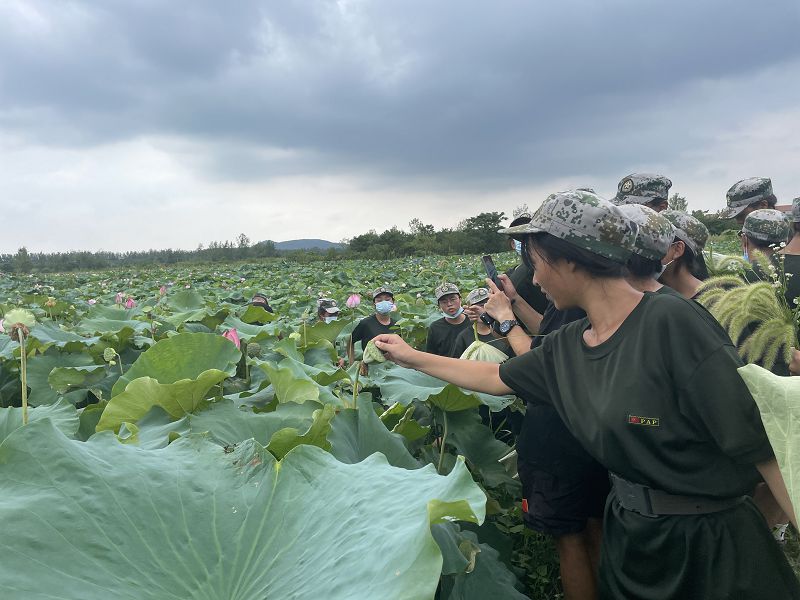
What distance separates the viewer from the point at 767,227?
2.95 m

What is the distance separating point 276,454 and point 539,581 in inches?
74.2

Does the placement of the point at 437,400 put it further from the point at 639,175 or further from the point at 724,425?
the point at 639,175

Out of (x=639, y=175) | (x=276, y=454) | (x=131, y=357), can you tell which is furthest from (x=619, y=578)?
(x=131, y=357)

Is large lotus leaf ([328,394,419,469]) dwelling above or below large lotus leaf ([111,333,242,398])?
below

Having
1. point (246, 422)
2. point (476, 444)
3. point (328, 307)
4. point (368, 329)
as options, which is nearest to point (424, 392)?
point (476, 444)

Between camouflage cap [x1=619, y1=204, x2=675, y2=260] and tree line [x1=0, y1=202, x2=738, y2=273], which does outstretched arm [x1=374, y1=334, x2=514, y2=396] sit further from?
tree line [x1=0, y1=202, x2=738, y2=273]

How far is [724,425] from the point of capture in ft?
4.30

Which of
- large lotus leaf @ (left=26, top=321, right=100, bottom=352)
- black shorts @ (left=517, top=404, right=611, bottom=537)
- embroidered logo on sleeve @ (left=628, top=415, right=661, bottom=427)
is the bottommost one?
black shorts @ (left=517, top=404, right=611, bottom=537)

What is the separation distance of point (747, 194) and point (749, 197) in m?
0.02

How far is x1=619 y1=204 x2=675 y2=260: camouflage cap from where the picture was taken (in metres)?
1.77

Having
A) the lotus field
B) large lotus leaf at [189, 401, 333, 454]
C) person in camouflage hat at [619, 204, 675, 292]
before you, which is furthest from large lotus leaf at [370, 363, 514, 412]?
person in camouflage hat at [619, 204, 675, 292]

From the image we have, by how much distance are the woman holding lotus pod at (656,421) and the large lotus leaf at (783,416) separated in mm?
218

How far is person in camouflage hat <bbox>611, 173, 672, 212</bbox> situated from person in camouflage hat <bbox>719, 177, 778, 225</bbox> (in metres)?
0.64

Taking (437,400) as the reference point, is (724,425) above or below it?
above
